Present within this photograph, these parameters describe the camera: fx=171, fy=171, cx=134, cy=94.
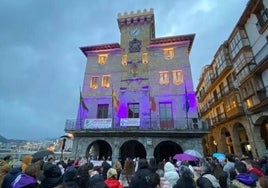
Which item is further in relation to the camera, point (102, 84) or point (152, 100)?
point (102, 84)

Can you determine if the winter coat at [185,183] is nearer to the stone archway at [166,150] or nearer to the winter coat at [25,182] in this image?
the winter coat at [25,182]

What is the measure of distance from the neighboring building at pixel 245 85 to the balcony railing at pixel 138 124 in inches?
237

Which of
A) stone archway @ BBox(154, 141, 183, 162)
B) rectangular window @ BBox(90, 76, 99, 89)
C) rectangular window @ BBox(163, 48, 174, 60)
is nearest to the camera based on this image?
stone archway @ BBox(154, 141, 183, 162)

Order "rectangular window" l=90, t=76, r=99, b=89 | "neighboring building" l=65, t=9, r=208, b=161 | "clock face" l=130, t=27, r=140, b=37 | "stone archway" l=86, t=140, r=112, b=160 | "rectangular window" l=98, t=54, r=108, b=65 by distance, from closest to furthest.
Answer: "neighboring building" l=65, t=9, r=208, b=161 < "stone archway" l=86, t=140, r=112, b=160 < "rectangular window" l=90, t=76, r=99, b=89 < "rectangular window" l=98, t=54, r=108, b=65 < "clock face" l=130, t=27, r=140, b=37

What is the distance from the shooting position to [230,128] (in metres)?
23.3

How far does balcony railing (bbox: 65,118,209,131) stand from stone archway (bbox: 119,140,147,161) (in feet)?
10.5

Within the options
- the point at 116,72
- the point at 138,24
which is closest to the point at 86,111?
the point at 116,72

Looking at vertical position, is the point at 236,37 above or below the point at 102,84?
above

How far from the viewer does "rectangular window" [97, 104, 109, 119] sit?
20266 mm

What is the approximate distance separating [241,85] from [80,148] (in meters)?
19.7

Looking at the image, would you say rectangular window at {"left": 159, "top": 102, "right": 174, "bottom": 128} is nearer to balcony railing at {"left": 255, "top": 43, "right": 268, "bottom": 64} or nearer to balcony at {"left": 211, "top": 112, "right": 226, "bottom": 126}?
balcony railing at {"left": 255, "top": 43, "right": 268, "bottom": 64}

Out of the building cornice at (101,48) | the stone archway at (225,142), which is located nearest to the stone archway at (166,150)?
the stone archway at (225,142)

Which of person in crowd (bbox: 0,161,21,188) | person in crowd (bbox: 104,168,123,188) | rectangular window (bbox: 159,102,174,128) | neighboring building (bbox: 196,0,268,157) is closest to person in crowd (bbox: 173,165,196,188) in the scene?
person in crowd (bbox: 104,168,123,188)

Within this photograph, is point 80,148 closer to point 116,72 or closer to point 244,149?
point 116,72
